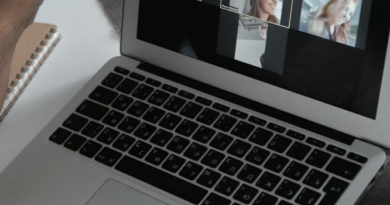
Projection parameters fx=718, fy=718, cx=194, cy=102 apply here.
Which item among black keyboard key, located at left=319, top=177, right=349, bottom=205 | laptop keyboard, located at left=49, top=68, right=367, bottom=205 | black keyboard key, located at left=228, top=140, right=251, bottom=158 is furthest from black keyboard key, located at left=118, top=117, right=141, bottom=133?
black keyboard key, located at left=319, top=177, right=349, bottom=205

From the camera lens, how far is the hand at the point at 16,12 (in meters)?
0.59

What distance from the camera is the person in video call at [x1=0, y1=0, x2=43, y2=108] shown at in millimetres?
588

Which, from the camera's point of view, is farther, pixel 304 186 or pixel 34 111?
pixel 34 111

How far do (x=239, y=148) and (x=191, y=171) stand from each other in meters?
0.05

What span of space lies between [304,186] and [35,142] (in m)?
0.28

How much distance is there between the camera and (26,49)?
2.73ft

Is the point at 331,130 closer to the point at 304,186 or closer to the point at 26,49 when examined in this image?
the point at 304,186

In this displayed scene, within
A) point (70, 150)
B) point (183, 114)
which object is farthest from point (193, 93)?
point (70, 150)

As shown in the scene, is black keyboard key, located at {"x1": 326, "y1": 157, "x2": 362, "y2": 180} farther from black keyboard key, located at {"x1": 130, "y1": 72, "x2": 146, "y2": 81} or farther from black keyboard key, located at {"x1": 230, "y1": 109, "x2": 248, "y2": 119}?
black keyboard key, located at {"x1": 130, "y1": 72, "x2": 146, "y2": 81}

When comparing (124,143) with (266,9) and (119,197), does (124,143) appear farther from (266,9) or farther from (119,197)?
(266,9)

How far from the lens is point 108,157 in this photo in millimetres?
709

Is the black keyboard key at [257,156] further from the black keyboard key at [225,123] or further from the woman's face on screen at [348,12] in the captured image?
the woman's face on screen at [348,12]

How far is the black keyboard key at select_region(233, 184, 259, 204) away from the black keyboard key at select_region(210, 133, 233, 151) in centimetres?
5

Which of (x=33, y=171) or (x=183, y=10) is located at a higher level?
(x=183, y=10)
